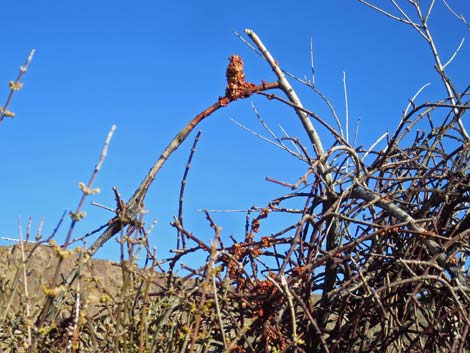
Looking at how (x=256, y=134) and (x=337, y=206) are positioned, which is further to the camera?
(x=256, y=134)

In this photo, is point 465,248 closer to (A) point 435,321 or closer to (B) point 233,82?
(A) point 435,321

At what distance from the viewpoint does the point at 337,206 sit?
7.48 ft

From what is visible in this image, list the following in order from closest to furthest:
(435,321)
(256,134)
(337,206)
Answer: (435,321) → (337,206) → (256,134)

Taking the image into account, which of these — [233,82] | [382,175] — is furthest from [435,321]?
[233,82]

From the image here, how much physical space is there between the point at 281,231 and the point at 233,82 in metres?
0.56

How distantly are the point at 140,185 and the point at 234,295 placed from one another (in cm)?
45

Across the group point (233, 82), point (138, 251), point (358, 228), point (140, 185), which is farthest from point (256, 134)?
point (138, 251)

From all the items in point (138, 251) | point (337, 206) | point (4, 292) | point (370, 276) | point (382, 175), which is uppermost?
point (382, 175)

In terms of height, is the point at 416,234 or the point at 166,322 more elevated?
the point at 416,234

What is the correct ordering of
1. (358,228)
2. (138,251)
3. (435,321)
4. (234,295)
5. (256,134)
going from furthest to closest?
(256,134)
(358,228)
(234,295)
(435,321)
(138,251)

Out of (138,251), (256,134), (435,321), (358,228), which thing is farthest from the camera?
(256,134)

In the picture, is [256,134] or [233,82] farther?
[256,134]

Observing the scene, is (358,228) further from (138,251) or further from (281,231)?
(138,251)

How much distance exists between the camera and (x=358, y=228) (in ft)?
8.16
